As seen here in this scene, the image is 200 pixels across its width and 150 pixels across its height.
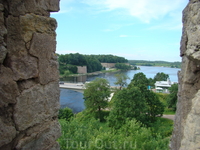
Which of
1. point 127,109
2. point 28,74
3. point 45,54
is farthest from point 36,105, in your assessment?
point 127,109

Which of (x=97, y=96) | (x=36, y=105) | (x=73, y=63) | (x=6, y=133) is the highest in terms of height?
(x=73, y=63)

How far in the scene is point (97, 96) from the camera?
85.0ft

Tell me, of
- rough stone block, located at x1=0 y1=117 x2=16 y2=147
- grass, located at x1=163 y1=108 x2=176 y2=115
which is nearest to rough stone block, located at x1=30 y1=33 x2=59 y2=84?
rough stone block, located at x1=0 y1=117 x2=16 y2=147

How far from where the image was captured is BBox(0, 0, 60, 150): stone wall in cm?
205

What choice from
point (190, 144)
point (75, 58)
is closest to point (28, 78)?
point (190, 144)

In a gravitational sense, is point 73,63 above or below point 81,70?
above

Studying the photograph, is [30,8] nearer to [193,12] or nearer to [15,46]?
[15,46]

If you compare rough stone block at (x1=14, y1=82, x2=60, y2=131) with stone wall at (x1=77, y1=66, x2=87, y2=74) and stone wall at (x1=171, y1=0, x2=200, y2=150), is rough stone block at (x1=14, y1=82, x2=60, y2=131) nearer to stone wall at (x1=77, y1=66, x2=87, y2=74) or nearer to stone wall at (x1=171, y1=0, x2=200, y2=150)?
stone wall at (x1=171, y1=0, x2=200, y2=150)

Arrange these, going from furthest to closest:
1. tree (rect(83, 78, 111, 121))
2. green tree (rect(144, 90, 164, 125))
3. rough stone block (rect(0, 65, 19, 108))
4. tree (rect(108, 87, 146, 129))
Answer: tree (rect(83, 78, 111, 121)), green tree (rect(144, 90, 164, 125)), tree (rect(108, 87, 146, 129)), rough stone block (rect(0, 65, 19, 108))

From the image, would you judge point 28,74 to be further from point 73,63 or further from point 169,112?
point 73,63

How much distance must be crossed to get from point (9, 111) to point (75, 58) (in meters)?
85.8

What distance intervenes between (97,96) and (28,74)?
23.9m

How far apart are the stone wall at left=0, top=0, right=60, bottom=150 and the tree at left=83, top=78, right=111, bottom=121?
2326 cm

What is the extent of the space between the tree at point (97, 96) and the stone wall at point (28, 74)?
2326cm
